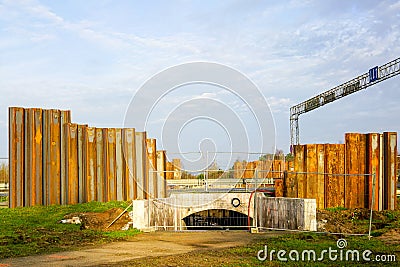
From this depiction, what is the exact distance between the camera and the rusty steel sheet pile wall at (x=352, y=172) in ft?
60.8

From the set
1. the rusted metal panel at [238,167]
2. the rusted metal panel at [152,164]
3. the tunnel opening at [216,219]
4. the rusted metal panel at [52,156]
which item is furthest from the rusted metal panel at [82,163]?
the rusted metal panel at [238,167]

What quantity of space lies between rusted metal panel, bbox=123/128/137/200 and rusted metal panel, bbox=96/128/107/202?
93cm

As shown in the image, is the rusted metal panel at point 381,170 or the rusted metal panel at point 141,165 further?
the rusted metal panel at point 141,165

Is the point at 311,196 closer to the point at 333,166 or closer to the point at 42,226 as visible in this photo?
the point at 333,166

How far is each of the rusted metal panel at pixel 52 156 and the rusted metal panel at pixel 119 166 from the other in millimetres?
2282

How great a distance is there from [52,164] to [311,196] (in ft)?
32.8

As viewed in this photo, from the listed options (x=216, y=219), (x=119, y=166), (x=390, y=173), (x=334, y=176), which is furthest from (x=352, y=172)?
(x=119, y=166)

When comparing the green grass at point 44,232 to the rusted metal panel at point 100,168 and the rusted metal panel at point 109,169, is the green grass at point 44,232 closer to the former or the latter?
the rusted metal panel at point 100,168

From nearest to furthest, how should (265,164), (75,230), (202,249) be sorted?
(202,249) → (75,230) → (265,164)

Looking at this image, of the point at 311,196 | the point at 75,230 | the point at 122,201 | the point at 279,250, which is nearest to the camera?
the point at 279,250

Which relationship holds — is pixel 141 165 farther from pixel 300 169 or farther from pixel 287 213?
pixel 287 213

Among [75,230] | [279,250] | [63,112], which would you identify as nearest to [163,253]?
[279,250]

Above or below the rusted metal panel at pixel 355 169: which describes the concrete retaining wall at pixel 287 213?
below

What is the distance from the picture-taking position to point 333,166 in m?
19.1
